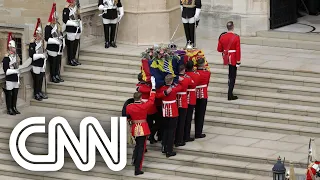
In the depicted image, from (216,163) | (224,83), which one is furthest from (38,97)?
(216,163)

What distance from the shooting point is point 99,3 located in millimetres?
32469

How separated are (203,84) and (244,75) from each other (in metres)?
2.54

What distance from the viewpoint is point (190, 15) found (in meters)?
31.9

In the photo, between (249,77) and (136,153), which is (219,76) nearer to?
(249,77)

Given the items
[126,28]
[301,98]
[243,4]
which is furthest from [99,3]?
[301,98]

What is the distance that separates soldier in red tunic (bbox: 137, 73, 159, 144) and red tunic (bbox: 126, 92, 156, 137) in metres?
0.30

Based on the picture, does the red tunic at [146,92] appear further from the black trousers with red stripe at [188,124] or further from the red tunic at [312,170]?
the red tunic at [312,170]

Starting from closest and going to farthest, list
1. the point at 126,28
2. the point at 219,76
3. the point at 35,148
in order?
the point at 35,148, the point at 219,76, the point at 126,28

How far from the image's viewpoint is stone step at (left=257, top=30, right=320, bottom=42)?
108 feet

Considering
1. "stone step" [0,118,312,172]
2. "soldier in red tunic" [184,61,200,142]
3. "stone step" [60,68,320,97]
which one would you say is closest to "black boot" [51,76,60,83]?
"stone step" [60,68,320,97]

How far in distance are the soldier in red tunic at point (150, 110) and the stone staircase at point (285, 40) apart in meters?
5.68

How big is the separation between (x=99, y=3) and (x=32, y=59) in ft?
8.29

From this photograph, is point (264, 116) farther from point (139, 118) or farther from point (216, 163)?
point (139, 118)

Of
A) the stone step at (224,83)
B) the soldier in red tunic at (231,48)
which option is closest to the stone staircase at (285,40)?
the stone step at (224,83)
